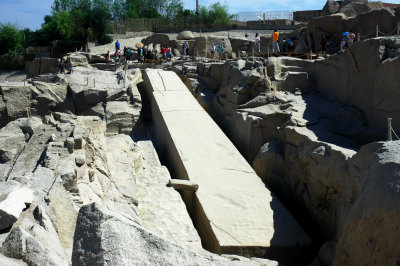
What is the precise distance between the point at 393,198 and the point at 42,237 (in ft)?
8.70

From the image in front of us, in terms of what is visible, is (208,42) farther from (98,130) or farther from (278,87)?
(98,130)

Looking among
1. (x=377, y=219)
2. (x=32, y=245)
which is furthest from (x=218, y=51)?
(x=32, y=245)

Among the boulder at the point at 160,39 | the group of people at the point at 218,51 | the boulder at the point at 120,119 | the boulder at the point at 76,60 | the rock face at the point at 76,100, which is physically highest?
the boulder at the point at 160,39

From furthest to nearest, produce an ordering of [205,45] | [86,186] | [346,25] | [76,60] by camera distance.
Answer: [205,45] → [76,60] → [346,25] → [86,186]

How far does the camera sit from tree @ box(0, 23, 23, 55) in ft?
96.6

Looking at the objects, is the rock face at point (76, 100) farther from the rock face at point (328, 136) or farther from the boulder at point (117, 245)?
the boulder at point (117, 245)

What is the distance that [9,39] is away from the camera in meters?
30.0

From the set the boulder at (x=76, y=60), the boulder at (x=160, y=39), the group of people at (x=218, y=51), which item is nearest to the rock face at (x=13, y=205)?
the boulder at (x=76, y=60)

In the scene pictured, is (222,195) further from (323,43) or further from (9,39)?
(9,39)

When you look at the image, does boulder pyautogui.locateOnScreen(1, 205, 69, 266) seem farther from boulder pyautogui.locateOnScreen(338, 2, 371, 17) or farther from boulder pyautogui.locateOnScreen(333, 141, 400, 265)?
boulder pyautogui.locateOnScreen(338, 2, 371, 17)

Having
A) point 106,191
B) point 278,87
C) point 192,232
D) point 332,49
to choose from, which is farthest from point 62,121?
point 332,49

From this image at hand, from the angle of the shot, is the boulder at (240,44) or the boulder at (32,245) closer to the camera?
the boulder at (32,245)

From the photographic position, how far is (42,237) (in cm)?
314

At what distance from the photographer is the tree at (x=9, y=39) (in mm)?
29438
